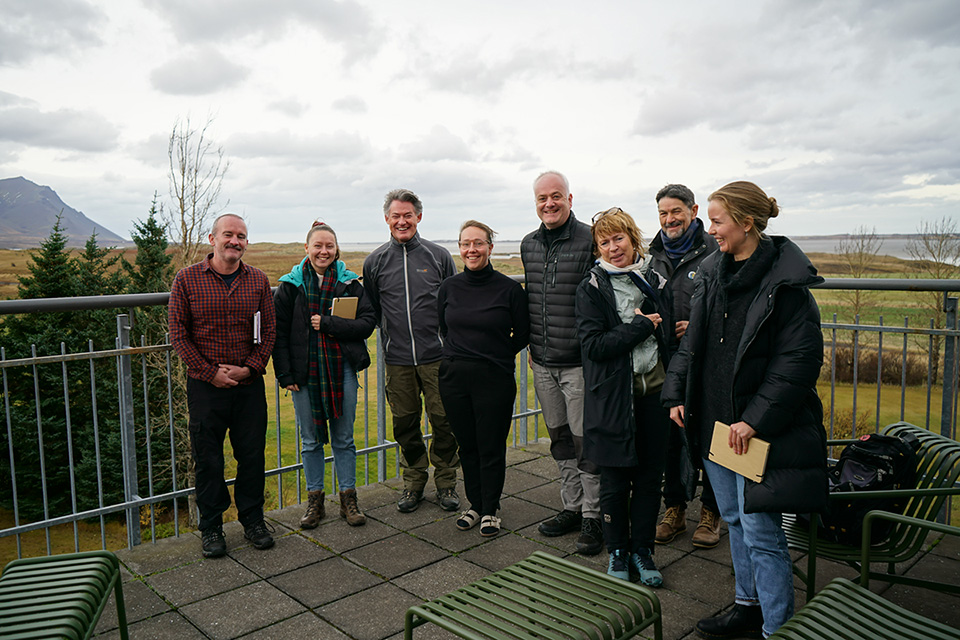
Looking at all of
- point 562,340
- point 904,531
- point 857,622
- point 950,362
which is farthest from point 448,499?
point 950,362

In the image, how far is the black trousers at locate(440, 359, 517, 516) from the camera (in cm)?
404

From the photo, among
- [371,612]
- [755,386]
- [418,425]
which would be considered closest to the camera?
[755,386]

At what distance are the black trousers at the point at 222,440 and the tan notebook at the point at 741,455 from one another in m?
2.54

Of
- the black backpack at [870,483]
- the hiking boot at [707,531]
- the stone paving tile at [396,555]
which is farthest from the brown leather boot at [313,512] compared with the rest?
the black backpack at [870,483]

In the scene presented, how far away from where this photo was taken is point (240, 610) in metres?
3.18

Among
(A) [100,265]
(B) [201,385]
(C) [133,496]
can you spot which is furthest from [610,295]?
(A) [100,265]

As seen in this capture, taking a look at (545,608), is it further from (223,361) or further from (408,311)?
(408,311)

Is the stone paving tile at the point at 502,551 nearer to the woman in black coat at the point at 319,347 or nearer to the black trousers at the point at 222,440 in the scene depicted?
the woman in black coat at the point at 319,347

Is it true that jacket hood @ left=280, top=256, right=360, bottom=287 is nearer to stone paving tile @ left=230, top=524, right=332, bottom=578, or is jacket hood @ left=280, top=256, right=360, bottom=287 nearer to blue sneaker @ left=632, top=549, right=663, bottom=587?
stone paving tile @ left=230, top=524, right=332, bottom=578

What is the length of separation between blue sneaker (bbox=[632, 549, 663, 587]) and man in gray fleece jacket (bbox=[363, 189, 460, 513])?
1417 millimetres

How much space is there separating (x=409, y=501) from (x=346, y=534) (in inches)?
20.8

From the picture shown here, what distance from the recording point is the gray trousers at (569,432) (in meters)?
3.89

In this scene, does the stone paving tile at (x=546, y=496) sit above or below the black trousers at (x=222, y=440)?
below

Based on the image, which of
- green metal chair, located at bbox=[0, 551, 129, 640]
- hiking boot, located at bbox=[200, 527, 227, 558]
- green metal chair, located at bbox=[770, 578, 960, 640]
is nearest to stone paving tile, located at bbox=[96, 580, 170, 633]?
hiking boot, located at bbox=[200, 527, 227, 558]
